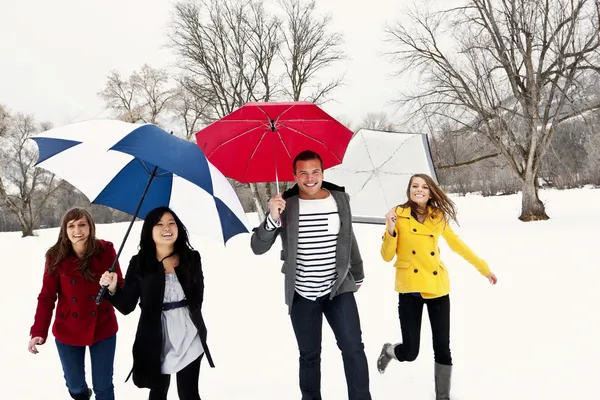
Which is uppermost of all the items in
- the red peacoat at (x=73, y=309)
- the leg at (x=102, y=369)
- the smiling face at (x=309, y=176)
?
the smiling face at (x=309, y=176)

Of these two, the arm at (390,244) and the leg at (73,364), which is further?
the arm at (390,244)

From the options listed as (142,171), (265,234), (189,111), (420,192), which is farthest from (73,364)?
(189,111)

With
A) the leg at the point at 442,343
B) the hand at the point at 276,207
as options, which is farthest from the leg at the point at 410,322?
the hand at the point at 276,207

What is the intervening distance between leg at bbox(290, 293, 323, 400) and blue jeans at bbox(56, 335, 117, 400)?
1431 millimetres

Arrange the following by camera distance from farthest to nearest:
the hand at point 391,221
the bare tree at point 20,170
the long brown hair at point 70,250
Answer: the bare tree at point 20,170 → the hand at point 391,221 → the long brown hair at point 70,250

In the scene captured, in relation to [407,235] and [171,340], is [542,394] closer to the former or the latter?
[407,235]

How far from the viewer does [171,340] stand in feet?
8.47

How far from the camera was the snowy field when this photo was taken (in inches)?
141

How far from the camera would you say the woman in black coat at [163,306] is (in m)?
2.52

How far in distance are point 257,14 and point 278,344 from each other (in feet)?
66.3

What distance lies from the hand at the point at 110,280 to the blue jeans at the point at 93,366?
67 centimetres

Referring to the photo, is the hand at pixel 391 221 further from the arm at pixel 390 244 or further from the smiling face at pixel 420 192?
the smiling face at pixel 420 192

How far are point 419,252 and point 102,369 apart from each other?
8.62ft

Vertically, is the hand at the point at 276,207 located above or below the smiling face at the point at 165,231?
above
